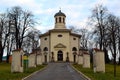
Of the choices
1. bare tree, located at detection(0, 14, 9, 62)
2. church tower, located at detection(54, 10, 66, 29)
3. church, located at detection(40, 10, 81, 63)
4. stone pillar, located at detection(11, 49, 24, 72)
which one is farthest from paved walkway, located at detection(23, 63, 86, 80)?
church tower, located at detection(54, 10, 66, 29)

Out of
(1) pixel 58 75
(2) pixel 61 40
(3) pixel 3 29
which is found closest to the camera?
(1) pixel 58 75

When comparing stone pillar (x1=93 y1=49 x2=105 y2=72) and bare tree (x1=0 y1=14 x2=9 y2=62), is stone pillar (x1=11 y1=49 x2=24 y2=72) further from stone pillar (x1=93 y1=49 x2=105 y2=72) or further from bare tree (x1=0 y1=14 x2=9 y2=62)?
bare tree (x1=0 y1=14 x2=9 y2=62)

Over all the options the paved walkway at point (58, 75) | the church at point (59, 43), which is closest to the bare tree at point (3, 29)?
the church at point (59, 43)

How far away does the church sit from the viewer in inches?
3745

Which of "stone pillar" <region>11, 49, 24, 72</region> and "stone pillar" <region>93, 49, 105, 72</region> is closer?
"stone pillar" <region>11, 49, 24, 72</region>

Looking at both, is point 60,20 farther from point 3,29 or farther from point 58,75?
point 58,75

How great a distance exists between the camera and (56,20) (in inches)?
4026

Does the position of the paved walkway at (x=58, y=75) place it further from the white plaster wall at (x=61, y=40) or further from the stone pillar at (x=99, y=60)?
the white plaster wall at (x=61, y=40)

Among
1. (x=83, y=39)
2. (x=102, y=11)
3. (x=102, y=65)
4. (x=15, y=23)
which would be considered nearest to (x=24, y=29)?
(x=15, y=23)

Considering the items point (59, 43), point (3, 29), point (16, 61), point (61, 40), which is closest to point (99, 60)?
point (16, 61)

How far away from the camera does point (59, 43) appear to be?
317 feet

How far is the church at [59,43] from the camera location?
95.1 metres

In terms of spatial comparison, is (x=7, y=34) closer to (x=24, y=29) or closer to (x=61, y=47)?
(x=24, y=29)

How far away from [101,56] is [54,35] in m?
61.9
